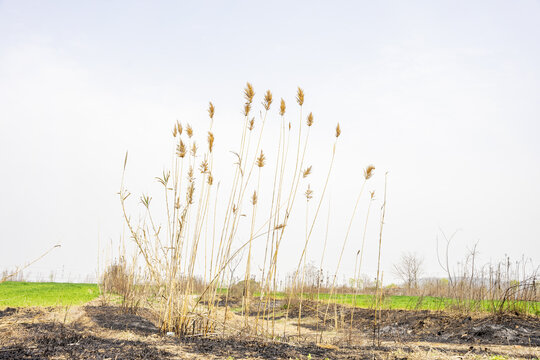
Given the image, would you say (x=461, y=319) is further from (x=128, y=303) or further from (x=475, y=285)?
(x=128, y=303)

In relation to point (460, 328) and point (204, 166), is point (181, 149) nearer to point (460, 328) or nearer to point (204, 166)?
point (204, 166)

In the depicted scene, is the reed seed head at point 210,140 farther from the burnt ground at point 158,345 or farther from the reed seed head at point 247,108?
the burnt ground at point 158,345

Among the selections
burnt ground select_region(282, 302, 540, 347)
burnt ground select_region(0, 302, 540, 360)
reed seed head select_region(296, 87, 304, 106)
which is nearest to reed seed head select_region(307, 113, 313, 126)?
reed seed head select_region(296, 87, 304, 106)

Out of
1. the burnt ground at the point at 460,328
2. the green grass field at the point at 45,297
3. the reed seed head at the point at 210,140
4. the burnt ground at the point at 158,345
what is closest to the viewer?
the burnt ground at the point at 158,345

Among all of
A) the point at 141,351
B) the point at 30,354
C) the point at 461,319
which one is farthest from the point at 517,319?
the point at 30,354

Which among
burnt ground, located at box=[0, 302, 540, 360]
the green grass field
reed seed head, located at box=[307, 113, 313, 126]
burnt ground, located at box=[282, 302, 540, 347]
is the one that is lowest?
the green grass field

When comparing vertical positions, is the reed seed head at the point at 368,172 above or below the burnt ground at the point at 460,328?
above

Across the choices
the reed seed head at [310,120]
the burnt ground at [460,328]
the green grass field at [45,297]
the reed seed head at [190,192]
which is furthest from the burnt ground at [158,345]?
the green grass field at [45,297]

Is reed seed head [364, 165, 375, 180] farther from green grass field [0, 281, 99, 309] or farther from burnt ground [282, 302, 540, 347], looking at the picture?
green grass field [0, 281, 99, 309]

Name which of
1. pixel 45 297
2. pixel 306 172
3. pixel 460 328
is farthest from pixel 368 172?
pixel 45 297

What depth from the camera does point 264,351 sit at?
3551 mm

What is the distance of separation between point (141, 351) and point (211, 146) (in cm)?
190

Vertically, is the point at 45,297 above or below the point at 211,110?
below

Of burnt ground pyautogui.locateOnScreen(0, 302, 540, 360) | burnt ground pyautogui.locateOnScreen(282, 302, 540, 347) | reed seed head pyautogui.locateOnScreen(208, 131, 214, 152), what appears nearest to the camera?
burnt ground pyautogui.locateOnScreen(0, 302, 540, 360)
